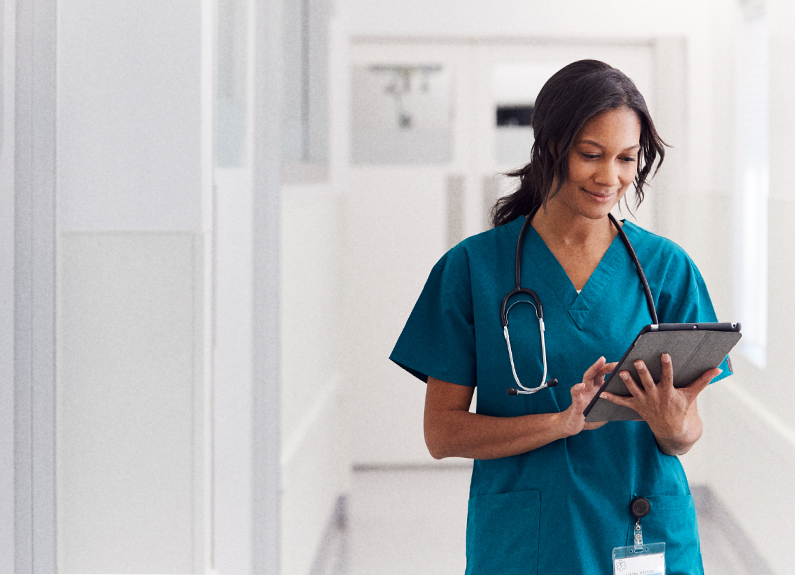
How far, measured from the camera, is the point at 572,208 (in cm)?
115

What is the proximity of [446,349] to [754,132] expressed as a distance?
2520mm

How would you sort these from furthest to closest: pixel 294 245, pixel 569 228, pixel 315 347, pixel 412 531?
pixel 412 531 → pixel 315 347 → pixel 294 245 → pixel 569 228

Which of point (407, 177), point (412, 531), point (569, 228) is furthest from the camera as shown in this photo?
point (407, 177)

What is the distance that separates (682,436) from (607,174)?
13.3 inches

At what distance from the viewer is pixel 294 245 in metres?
2.34

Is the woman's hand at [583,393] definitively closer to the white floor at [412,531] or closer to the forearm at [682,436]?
the forearm at [682,436]

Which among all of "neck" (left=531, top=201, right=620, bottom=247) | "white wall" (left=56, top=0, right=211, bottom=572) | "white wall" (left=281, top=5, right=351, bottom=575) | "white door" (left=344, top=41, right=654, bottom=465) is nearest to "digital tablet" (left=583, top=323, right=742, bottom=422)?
"neck" (left=531, top=201, right=620, bottom=247)

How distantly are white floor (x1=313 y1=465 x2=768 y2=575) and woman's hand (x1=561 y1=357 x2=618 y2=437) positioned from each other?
1.93m

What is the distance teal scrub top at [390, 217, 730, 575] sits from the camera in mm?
1112

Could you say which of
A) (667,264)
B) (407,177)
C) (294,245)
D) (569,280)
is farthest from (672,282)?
(407,177)

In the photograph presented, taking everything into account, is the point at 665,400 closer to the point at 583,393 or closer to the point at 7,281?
the point at 583,393

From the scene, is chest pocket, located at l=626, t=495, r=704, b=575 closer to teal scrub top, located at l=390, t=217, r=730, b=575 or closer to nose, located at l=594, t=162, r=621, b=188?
teal scrub top, located at l=390, t=217, r=730, b=575

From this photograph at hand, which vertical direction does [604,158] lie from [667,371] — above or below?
above

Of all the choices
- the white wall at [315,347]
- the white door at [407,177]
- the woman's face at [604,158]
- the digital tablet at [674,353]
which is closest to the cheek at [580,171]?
the woman's face at [604,158]
